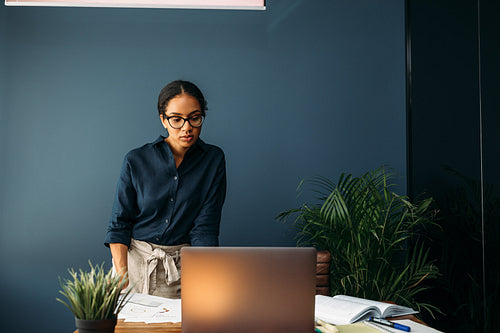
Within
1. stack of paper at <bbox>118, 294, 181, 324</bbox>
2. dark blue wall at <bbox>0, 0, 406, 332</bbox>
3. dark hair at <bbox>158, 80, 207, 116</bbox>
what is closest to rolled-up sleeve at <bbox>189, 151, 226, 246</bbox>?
dark hair at <bbox>158, 80, 207, 116</bbox>

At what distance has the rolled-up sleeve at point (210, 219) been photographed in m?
2.42

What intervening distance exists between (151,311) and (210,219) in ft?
2.83

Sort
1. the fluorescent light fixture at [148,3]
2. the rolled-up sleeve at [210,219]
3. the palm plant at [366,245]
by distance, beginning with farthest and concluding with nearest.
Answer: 1. the palm plant at [366,245]
2. the rolled-up sleeve at [210,219]
3. the fluorescent light fixture at [148,3]

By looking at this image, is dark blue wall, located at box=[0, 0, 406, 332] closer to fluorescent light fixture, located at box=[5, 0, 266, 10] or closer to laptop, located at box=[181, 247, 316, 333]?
fluorescent light fixture, located at box=[5, 0, 266, 10]

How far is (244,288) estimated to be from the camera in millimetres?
1229

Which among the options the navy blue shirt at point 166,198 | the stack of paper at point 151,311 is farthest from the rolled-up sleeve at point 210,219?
the stack of paper at point 151,311

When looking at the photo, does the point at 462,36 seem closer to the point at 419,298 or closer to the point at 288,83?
the point at 288,83

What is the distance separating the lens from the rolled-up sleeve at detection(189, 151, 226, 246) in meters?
2.42

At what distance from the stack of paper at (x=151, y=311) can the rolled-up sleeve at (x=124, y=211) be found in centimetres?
59

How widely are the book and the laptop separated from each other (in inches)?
14.4

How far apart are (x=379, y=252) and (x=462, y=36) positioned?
4.59ft

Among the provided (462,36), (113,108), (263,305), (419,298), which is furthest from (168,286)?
(462,36)

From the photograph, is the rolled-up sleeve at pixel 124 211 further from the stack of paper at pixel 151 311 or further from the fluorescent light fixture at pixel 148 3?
the fluorescent light fixture at pixel 148 3

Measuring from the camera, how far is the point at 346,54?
12.0ft
